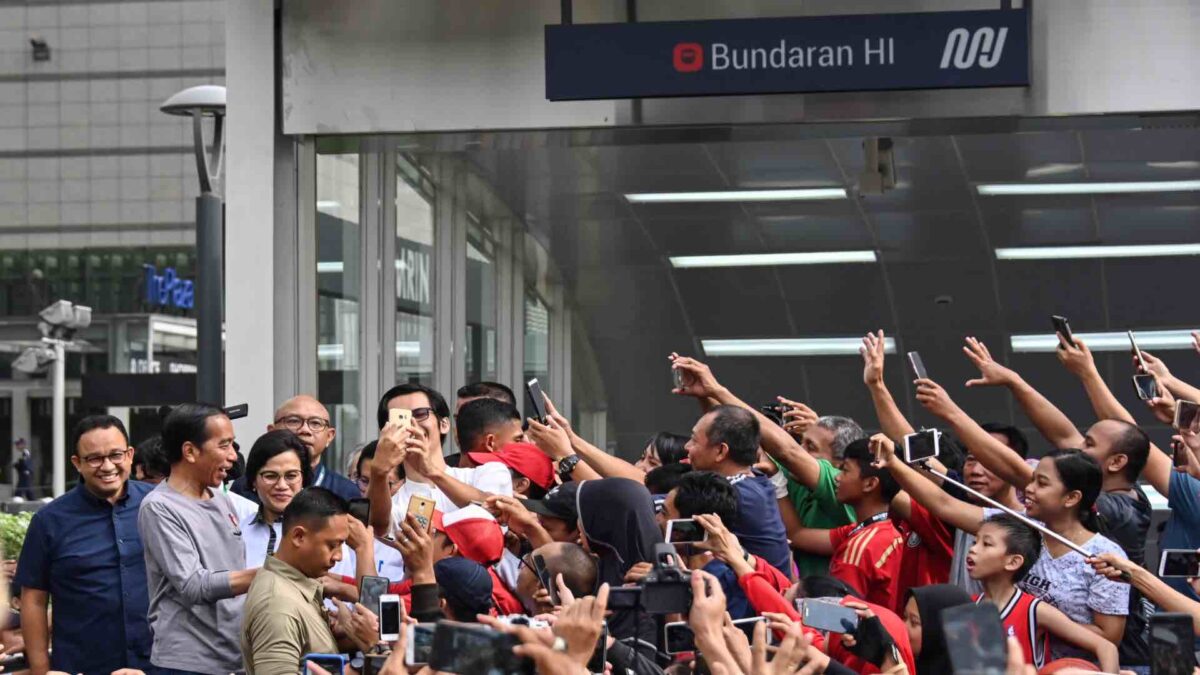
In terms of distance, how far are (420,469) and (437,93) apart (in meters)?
3.44

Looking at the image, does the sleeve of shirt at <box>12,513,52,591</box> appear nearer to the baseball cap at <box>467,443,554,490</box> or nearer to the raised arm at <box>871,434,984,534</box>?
the baseball cap at <box>467,443,554,490</box>

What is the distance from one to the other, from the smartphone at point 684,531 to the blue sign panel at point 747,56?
4.04 m

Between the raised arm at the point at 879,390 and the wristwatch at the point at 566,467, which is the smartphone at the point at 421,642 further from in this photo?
the raised arm at the point at 879,390

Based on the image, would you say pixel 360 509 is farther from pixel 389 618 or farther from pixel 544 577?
pixel 389 618

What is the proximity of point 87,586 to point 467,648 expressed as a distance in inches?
159

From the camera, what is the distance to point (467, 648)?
318 centimetres

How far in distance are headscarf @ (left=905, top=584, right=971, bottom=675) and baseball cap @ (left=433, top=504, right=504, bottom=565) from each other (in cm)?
158

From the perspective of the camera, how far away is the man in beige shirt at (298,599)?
17.5 ft

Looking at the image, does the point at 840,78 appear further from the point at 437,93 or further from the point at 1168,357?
the point at 1168,357

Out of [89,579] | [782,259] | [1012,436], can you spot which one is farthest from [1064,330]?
[782,259]

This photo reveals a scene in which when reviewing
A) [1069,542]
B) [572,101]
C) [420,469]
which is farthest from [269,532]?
[572,101]

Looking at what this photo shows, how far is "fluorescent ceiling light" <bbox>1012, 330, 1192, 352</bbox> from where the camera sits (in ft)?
44.4

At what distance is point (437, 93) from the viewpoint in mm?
9609

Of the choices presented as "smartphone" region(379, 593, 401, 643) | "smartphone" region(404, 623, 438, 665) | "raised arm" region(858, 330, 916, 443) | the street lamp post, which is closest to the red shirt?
"raised arm" region(858, 330, 916, 443)
